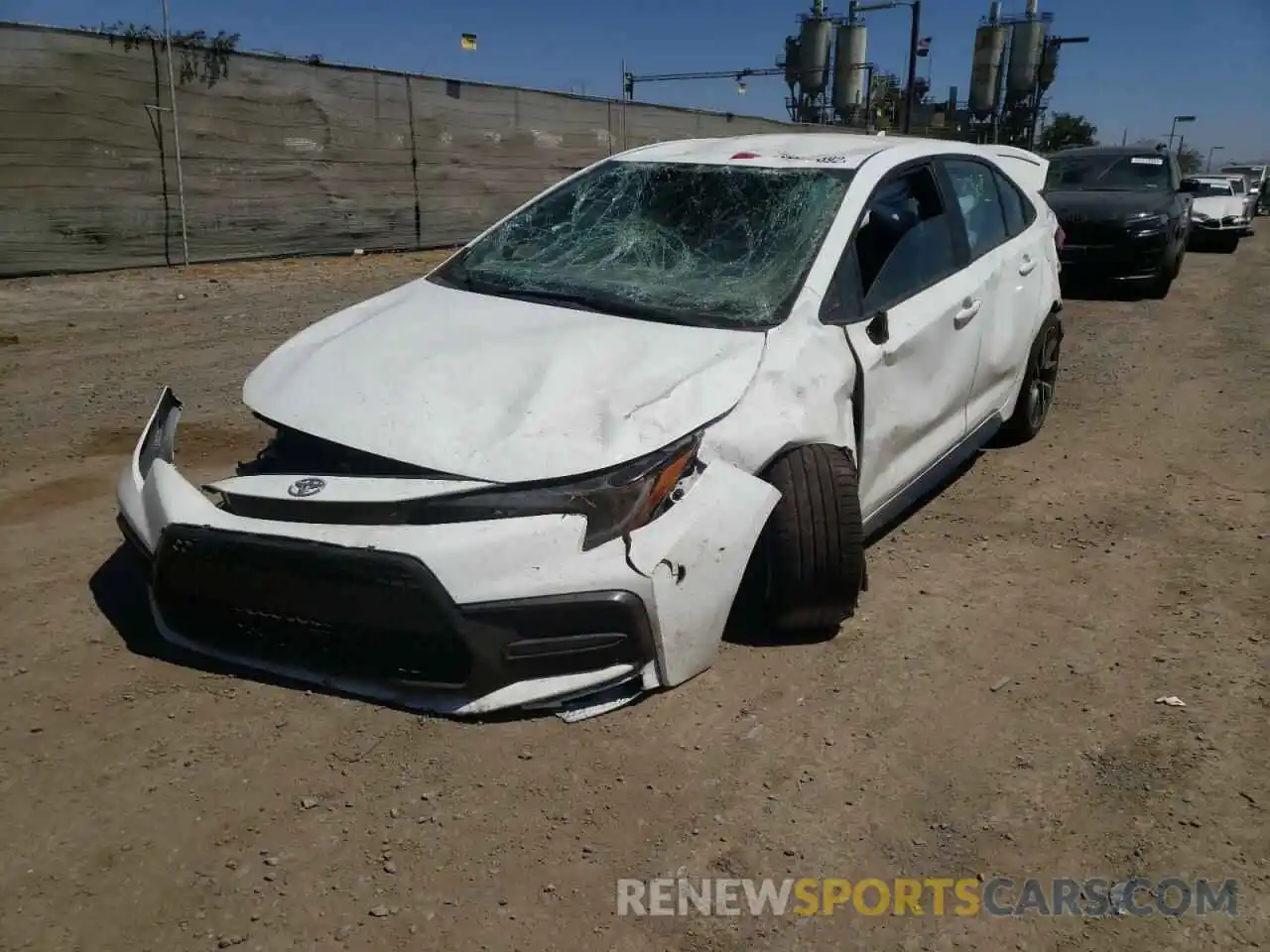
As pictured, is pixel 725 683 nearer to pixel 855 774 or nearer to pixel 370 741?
pixel 855 774

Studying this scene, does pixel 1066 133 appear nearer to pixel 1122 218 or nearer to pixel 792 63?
pixel 792 63

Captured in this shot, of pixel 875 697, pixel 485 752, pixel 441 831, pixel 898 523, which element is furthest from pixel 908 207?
pixel 441 831

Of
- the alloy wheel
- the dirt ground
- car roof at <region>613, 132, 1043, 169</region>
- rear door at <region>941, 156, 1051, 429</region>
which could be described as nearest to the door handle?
rear door at <region>941, 156, 1051, 429</region>

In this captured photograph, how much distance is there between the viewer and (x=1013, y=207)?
200 inches

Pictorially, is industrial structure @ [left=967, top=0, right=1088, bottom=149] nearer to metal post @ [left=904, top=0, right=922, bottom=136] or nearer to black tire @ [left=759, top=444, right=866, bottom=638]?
metal post @ [left=904, top=0, right=922, bottom=136]

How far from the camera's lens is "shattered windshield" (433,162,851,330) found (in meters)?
3.33

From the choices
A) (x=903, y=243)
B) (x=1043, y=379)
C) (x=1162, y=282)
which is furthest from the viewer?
(x=1162, y=282)

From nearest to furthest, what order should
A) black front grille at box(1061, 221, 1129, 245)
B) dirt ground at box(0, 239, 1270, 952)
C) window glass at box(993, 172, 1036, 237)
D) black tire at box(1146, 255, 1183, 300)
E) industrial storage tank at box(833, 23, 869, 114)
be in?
dirt ground at box(0, 239, 1270, 952)
window glass at box(993, 172, 1036, 237)
black front grille at box(1061, 221, 1129, 245)
black tire at box(1146, 255, 1183, 300)
industrial storage tank at box(833, 23, 869, 114)

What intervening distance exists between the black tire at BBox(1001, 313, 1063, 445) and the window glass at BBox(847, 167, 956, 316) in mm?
1266

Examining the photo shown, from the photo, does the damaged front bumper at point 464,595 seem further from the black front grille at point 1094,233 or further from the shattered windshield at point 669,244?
the black front grille at point 1094,233

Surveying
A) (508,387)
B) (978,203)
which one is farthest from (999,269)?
(508,387)

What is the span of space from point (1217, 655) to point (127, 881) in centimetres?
317

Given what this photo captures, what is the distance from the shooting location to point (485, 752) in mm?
2609

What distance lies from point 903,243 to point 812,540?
1.47 metres
